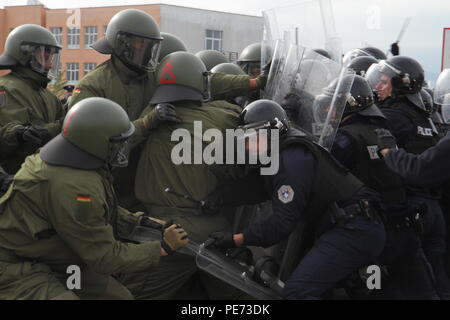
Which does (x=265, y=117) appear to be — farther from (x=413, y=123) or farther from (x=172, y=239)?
(x=413, y=123)

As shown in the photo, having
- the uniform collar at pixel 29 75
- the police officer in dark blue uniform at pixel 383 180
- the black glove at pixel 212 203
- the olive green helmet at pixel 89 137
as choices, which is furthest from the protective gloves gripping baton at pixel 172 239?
the uniform collar at pixel 29 75

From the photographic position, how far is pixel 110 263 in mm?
2988

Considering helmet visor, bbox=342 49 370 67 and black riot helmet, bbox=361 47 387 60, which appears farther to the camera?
black riot helmet, bbox=361 47 387 60

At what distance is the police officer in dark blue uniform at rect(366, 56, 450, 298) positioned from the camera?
4223 millimetres

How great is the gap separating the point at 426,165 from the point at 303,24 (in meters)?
1.86

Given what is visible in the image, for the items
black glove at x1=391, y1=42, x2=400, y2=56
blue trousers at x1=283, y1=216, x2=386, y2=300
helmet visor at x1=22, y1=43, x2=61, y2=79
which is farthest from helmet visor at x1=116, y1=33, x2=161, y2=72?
black glove at x1=391, y1=42, x2=400, y2=56

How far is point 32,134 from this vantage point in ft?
13.2

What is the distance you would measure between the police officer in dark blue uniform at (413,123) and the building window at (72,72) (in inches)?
1376

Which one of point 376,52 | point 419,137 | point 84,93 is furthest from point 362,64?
point 84,93

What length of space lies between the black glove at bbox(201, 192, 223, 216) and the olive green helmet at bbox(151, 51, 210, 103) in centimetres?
71

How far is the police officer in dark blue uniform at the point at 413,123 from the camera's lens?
4223 millimetres

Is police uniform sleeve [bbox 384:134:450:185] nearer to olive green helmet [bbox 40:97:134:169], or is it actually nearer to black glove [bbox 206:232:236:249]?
black glove [bbox 206:232:236:249]
